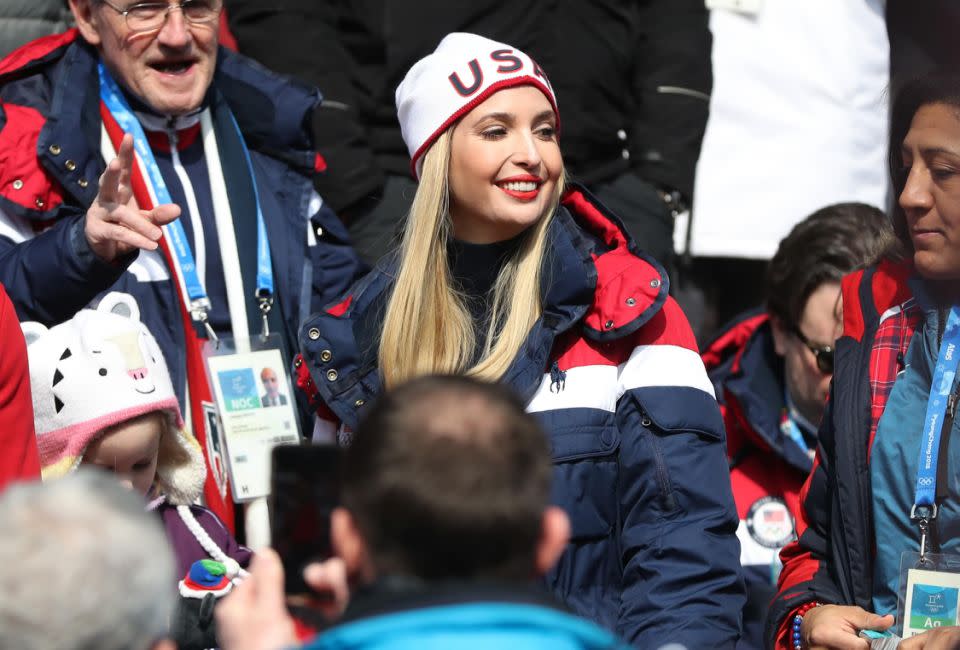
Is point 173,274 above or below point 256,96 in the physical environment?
below

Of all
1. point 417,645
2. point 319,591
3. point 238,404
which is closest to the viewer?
point 417,645

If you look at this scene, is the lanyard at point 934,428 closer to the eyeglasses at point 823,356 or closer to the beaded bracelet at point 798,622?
the beaded bracelet at point 798,622

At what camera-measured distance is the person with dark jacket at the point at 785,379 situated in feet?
14.6

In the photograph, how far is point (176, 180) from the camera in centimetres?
432

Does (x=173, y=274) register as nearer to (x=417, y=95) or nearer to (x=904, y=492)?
(x=417, y=95)

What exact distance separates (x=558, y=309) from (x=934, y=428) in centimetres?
92

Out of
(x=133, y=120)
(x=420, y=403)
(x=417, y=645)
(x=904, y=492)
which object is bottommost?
(x=904, y=492)

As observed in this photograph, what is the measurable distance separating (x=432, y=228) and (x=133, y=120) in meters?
1.12

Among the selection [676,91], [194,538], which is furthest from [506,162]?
[676,91]

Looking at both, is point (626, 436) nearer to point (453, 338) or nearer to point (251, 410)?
point (453, 338)

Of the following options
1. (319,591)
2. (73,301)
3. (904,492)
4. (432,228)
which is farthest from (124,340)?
(904,492)

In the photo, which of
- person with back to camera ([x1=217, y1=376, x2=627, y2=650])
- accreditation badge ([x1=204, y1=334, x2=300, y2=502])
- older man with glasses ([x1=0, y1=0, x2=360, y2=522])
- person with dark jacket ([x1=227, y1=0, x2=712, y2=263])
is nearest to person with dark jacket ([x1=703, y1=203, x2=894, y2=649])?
person with dark jacket ([x1=227, y1=0, x2=712, y2=263])

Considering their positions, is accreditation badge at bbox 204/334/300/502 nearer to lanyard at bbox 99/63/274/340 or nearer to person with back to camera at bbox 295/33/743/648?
lanyard at bbox 99/63/274/340

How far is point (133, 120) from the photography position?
4.29 m
